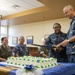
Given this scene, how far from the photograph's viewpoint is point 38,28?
22.7ft

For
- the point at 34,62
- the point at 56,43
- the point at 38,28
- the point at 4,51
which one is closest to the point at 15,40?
the point at 38,28

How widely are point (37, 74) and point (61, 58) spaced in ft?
4.27

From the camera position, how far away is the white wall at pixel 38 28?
239 inches

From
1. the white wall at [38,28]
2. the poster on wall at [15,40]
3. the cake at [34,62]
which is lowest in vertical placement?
the cake at [34,62]

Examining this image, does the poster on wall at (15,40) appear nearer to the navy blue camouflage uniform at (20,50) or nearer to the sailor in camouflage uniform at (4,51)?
the navy blue camouflage uniform at (20,50)

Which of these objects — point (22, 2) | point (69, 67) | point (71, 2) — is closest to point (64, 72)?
point (69, 67)

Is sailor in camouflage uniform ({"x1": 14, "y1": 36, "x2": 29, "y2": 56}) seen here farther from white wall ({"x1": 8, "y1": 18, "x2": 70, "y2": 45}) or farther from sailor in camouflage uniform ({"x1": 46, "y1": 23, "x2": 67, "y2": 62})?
white wall ({"x1": 8, "y1": 18, "x2": 70, "y2": 45})

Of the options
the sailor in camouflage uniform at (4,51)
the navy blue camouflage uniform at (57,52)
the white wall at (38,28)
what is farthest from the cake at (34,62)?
the white wall at (38,28)

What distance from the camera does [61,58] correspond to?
2332 millimetres

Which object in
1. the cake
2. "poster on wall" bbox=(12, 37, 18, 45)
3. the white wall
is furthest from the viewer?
"poster on wall" bbox=(12, 37, 18, 45)

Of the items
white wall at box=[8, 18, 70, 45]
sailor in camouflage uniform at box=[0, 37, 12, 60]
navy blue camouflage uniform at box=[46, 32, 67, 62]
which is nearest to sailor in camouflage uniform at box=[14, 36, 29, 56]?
sailor in camouflage uniform at box=[0, 37, 12, 60]

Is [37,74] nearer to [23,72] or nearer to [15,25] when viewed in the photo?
[23,72]

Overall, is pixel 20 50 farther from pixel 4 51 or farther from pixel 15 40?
pixel 15 40

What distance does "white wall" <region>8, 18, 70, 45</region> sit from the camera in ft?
19.9
